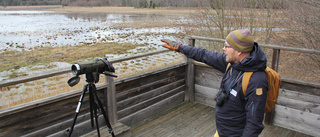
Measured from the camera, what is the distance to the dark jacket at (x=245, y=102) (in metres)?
1.68

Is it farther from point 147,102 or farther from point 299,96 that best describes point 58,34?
point 299,96

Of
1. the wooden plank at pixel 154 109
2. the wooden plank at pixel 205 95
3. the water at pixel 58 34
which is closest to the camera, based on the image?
the wooden plank at pixel 154 109

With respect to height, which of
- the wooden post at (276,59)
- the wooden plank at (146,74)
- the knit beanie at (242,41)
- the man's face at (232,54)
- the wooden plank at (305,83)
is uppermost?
the knit beanie at (242,41)

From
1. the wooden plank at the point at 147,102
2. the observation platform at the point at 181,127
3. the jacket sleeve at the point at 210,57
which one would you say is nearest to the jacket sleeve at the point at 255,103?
the jacket sleeve at the point at 210,57

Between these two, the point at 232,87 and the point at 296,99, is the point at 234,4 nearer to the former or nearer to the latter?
A: the point at 296,99

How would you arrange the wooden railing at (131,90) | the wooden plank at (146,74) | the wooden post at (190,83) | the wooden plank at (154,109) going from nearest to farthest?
the wooden railing at (131,90)
the wooden plank at (146,74)
the wooden plank at (154,109)
the wooden post at (190,83)

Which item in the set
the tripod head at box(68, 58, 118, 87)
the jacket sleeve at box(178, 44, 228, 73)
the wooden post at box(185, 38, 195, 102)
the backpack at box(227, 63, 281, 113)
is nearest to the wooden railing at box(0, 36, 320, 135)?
the wooden post at box(185, 38, 195, 102)

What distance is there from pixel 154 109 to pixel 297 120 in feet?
6.92

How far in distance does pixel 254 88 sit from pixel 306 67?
5.42 meters

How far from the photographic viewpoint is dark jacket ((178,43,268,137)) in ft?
5.52

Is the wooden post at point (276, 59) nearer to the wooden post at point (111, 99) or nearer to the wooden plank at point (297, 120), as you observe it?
the wooden plank at point (297, 120)

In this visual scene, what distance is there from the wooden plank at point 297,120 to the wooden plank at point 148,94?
1690mm

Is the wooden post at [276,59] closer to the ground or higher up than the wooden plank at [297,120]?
higher up

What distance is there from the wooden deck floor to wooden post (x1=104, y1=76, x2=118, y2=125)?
42 centimetres
